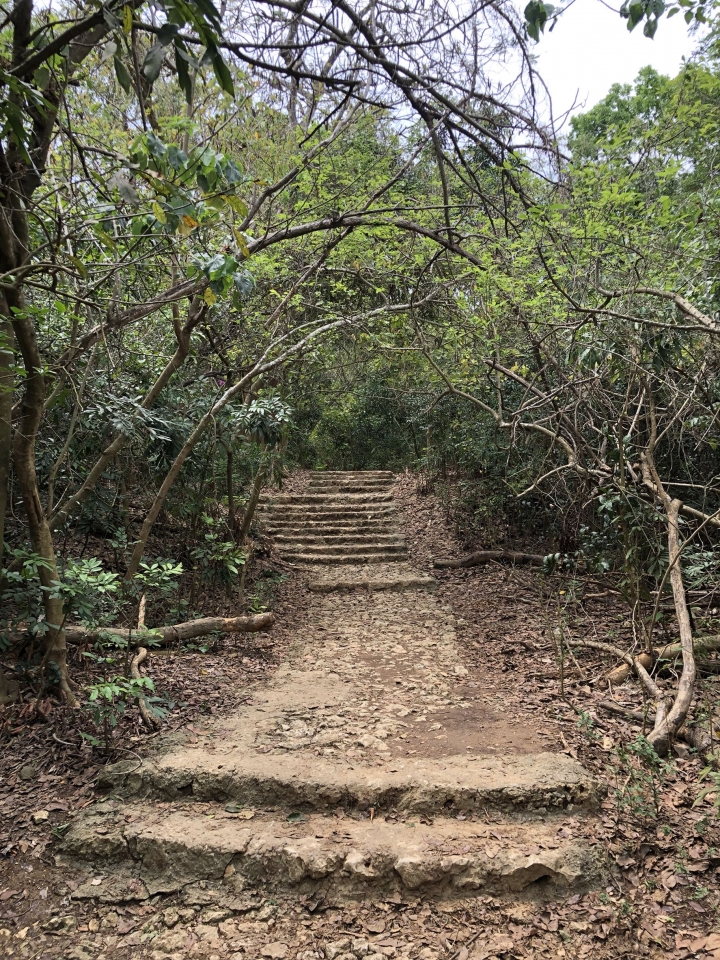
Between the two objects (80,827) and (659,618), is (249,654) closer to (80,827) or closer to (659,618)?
(80,827)

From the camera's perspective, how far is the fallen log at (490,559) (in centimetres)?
711

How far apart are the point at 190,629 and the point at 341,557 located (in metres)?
3.72

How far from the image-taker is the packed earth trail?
2492 mm

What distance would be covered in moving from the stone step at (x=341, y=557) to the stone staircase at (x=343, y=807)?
3958mm

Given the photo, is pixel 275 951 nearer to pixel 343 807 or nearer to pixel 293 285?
pixel 343 807

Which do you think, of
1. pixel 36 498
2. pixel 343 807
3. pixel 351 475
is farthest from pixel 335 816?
pixel 351 475

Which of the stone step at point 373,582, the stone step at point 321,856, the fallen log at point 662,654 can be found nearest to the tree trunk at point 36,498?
the stone step at point 321,856

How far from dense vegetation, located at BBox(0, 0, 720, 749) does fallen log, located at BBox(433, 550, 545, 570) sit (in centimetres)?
32

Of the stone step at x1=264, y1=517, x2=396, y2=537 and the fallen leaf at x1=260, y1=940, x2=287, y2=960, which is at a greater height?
the stone step at x1=264, y1=517, x2=396, y2=537

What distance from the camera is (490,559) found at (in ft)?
24.7

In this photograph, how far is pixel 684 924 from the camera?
2.24 meters

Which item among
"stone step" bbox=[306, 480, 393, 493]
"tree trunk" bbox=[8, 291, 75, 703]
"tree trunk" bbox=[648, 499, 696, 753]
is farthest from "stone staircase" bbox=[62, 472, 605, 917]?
"stone step" bbox=[306, 480, 393, 493]

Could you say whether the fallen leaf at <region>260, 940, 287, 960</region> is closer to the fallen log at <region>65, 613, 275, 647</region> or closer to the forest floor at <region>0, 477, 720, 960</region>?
the forest floor at <region>0, 477, 720, 960</region>

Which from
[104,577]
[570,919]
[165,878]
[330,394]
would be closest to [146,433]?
[104,577]
